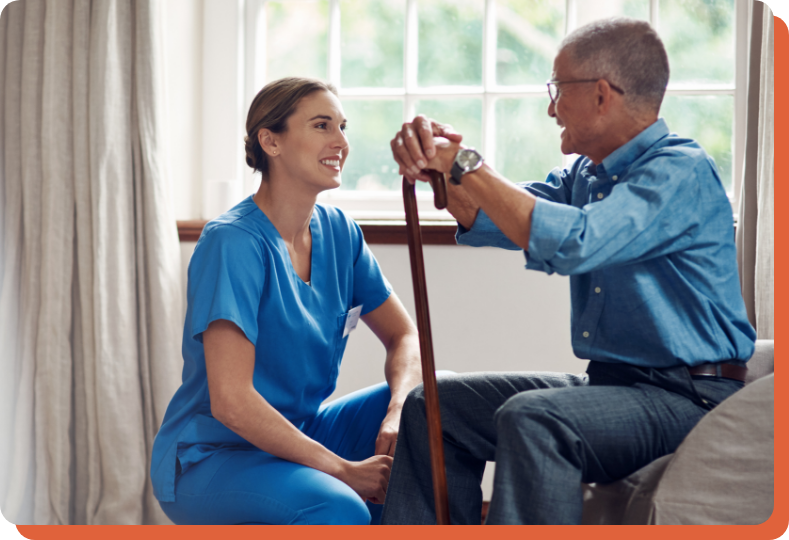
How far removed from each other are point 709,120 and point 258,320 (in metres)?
1.69

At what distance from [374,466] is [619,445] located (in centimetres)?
52

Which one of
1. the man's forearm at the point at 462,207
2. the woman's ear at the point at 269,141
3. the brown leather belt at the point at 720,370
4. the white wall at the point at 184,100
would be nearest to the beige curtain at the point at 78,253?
the white wall at the point at 184,100

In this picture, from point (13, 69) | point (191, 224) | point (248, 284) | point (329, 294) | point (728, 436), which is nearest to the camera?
point (728, 436)

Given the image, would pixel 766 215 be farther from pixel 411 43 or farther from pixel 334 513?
pixel 334 513

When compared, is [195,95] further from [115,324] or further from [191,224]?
[115,324]

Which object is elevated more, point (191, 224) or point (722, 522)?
point (191, 224)

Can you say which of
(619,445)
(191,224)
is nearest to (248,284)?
(619,445)

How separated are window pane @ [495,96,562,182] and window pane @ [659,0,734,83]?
45 cm

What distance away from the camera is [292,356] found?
1469 millimetres

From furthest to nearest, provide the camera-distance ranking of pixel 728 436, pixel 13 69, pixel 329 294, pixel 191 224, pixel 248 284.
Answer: pixel 191 224 < pixel 13 69 < pixel 329 294 < pixel 248 284 < pixel 728 436

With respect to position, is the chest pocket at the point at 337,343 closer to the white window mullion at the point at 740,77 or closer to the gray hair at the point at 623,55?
the gray hair at the point at 623,55

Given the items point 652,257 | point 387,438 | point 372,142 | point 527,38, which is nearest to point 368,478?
point 387,438

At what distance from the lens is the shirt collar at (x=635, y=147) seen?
1.18 meters

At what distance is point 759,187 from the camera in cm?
188
